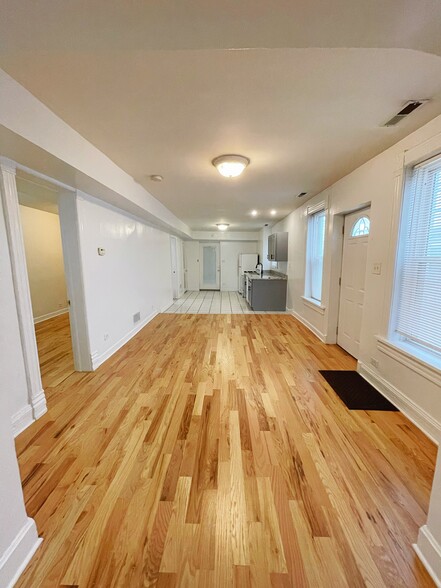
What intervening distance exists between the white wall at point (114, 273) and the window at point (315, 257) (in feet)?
11.2

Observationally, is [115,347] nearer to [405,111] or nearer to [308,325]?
[308,325]

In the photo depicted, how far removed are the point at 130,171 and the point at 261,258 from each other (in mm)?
6588

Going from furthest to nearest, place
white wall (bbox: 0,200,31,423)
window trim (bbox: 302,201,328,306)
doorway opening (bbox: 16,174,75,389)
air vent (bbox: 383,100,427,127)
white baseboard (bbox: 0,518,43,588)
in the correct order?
window trim (bbox: 302,201,328,306)
doorway opening (bbox: 16,174,75,389)
white wall (bbox: 0,200,31,423)
air vent (bbox: 383,100,427,127)
white baseboard (bbox: 0,518,43,588)

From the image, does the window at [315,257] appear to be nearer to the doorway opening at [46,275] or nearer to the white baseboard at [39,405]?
the white baseboard at [39,405]

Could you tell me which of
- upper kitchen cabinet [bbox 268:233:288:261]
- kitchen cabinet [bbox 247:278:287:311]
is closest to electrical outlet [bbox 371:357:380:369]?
kitchen cabinet [bbox 247:278:287:311]

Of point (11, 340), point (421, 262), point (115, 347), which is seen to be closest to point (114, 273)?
point (115, 347)

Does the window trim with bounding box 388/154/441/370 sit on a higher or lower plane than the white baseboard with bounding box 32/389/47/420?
higher

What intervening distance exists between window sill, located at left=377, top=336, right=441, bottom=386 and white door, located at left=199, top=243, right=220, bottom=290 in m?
7.56

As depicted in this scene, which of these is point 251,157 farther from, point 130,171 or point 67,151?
point 67,151

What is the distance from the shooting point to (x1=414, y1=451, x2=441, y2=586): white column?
1.03m

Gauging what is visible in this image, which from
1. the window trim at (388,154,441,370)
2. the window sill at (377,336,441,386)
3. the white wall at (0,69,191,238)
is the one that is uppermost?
the white wall at (0,69,191,238)

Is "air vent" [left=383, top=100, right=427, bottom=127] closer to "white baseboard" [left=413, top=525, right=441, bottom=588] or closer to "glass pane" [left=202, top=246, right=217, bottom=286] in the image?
"white baseboard" [left=413, top=525, right=441, bottom=588]

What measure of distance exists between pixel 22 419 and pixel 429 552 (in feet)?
9.07

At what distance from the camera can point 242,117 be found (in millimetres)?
1834
